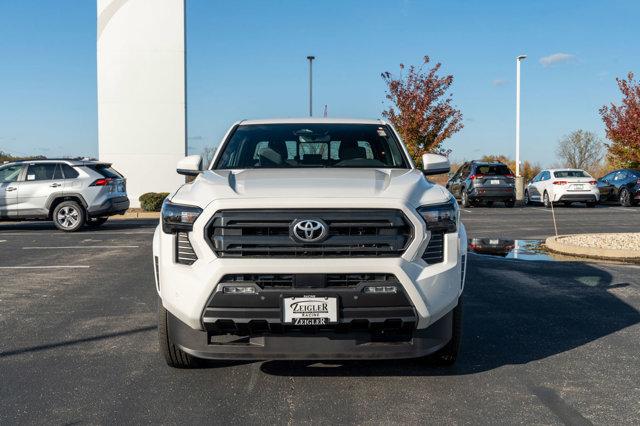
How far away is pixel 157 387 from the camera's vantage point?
438 centimetres

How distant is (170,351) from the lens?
15.0ft

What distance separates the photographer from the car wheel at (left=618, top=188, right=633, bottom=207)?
2458 cm

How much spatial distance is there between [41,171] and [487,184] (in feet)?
49.6

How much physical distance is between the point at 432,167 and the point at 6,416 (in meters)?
3.53

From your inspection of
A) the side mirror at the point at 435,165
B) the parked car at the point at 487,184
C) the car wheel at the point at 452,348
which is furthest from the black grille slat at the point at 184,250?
the parked car at the point at 487,184

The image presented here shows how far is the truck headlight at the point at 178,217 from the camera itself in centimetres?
412

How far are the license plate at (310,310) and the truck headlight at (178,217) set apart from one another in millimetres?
754

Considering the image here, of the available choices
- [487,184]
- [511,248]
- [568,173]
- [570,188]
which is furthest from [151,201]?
[568,173]

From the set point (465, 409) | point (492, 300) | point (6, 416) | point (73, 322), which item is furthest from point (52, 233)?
point (465, 409)

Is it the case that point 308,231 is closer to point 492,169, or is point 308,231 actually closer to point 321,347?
point 321,347

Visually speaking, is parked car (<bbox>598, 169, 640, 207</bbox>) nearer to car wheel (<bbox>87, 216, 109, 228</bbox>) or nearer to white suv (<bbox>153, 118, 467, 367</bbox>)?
car wheel (<bbox>87, 216, 109, 228</bbox>)

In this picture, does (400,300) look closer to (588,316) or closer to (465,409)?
(465,409)

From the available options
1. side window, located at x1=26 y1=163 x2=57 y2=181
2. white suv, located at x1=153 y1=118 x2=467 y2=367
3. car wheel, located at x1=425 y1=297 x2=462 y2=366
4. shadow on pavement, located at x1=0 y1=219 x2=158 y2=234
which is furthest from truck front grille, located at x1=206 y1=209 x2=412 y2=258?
side window, located at x1=26 y1=163 x2=57 y2=181

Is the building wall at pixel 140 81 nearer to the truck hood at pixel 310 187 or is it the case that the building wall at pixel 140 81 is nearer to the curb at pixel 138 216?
the curb at pixel 138 216
